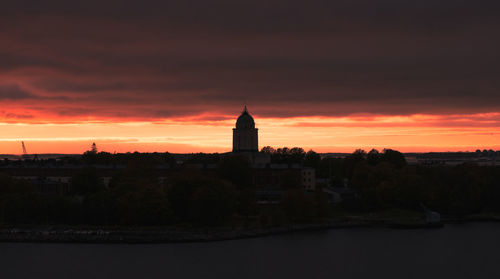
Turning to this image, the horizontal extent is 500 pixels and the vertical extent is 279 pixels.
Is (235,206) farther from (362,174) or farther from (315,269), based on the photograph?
(362,174)

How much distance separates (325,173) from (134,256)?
5385cm

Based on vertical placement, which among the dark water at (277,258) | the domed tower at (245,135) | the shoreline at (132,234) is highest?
the domed tower at (245,135)

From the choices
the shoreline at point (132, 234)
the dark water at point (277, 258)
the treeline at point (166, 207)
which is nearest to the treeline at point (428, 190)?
the treeline at point (166, 207)

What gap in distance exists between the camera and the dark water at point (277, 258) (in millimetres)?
32938

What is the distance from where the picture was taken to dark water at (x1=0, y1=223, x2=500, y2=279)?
3294 centimetres

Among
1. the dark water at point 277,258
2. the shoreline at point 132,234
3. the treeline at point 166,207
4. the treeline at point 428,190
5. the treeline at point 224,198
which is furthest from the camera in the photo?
the treeline at point 428,190

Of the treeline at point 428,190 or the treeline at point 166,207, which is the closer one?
the treeline at point 166,207

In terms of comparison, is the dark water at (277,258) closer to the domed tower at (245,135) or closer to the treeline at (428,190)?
the treeline at (428,190)

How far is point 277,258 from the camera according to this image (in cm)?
3638

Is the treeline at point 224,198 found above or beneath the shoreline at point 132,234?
above

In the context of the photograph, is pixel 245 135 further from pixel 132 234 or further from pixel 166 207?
pixel 132 234

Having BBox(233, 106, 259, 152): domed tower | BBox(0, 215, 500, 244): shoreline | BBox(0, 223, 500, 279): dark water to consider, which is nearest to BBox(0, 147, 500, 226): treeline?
BBox(0, 215, 500, 244): shoreline

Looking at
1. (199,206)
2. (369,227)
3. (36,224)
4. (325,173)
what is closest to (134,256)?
(199,206)

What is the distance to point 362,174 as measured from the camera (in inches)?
2576
